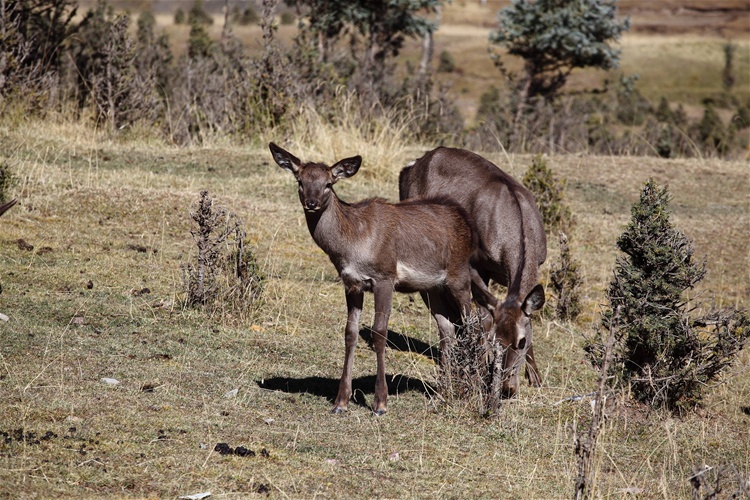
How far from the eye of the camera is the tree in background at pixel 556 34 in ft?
99.3

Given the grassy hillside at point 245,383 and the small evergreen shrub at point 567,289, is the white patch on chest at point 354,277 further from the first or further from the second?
the small evergreen shrub at point 567,289

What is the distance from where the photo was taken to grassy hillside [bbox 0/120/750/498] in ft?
19.5

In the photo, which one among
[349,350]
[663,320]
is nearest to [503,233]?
[663,320]

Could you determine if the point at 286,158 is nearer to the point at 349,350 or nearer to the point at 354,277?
the point at 354,277

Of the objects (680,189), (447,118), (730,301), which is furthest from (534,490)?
(447,118)

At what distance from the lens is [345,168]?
790cm

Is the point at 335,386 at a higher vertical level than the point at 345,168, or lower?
lower

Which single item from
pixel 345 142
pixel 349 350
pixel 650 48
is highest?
pixel 345 142

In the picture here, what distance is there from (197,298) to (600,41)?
24.9 metres

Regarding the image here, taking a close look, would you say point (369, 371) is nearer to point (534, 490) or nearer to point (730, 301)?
point (534, 490)

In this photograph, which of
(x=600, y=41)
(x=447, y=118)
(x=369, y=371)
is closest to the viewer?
(x=369, y=371)

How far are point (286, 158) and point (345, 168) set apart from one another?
490 mm

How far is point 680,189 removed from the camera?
57.0 ft

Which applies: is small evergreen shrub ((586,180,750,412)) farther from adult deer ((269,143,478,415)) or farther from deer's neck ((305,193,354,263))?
deer's neck ((305,193,354,263))
